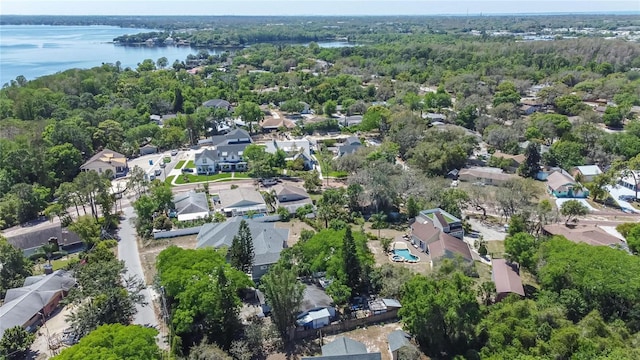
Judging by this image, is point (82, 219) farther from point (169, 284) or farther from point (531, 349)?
point (531, 349)

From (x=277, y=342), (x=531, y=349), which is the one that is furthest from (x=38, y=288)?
(x=531, y=349)

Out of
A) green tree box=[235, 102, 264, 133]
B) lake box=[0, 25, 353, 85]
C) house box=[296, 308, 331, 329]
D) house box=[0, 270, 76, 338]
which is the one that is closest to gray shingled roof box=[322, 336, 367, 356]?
house box=[296, 308, 331, 329]

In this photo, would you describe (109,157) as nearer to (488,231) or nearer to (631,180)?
(488,231)

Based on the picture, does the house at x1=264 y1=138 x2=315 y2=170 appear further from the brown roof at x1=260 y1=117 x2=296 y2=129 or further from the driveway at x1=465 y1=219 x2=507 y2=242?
the driveway at x1=465 y1=219 x2=507 y2=242

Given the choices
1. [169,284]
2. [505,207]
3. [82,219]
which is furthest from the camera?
[505,207]

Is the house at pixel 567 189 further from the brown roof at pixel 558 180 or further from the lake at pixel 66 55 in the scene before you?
the lake at pixel 66 55
